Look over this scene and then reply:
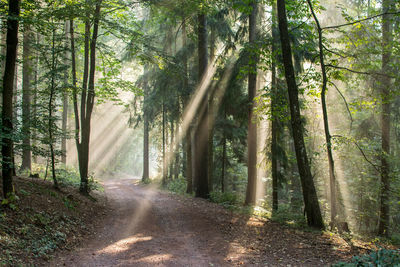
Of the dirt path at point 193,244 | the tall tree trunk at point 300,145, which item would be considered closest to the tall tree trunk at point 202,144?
the dirt path at point 193,244

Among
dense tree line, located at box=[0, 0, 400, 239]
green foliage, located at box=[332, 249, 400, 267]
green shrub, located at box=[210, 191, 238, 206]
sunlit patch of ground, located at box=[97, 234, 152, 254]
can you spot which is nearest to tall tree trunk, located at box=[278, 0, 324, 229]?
dense tree line, located at box=[0, 0, 400, 239]

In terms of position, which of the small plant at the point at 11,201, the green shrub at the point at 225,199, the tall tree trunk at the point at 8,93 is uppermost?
the tall tree trunk at the point at 8,93

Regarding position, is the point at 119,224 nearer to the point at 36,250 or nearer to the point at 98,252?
the point at 98,252

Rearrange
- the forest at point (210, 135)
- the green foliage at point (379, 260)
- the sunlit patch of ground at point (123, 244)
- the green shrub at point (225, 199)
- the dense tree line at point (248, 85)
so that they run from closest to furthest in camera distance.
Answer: the green foliage at point (379, 260), the forest at point (210, 135), the sunlit patch of ground at point (123, 244), the dense tree line at point (248, 85), the green shrub at point (225, 199)

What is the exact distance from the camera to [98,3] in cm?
962

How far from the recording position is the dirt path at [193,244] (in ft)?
19.0

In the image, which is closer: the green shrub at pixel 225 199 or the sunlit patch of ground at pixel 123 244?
the sunlit patch of ground at pixel 123 244

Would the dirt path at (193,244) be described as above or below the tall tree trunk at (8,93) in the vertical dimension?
below

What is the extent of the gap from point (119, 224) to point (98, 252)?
8.71 feet

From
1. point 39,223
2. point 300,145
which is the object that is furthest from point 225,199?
point 39,223

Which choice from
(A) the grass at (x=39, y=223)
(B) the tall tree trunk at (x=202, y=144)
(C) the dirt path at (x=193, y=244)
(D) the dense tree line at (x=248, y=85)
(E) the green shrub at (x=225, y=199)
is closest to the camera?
(A) the grass at (x=39, y=223)

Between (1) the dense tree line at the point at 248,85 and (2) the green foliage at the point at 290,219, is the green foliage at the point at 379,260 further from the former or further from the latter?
(2) the green foliage at the point at 290,219

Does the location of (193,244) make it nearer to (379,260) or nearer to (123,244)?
(123,244)

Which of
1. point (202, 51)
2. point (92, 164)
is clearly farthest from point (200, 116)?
point (92, 164)
